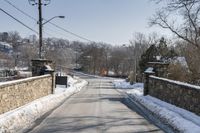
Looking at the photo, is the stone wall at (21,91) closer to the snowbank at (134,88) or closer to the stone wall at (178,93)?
the stone wall at (178,93)

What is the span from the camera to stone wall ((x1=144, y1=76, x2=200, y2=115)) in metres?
15.7

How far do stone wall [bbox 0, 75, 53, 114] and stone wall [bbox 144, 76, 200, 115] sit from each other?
706 centimetres

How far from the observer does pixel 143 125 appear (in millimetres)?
14102

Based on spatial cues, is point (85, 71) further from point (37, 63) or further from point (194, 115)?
point (194, 115)

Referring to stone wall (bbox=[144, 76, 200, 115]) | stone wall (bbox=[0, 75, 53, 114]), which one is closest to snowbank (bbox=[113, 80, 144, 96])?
stone wall (bbox=[144, 76, 200, 115])

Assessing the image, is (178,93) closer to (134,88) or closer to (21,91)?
(21,91)

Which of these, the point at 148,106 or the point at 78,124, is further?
the point at 148,106

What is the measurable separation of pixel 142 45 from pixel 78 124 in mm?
109112

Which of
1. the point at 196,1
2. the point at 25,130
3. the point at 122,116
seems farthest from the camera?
the point at 196,1

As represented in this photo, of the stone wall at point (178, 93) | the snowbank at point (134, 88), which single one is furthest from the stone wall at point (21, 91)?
the snowbank at point (134, 88)

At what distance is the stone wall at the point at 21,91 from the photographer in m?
14.8

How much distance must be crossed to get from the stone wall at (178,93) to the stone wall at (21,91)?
7.06 meters

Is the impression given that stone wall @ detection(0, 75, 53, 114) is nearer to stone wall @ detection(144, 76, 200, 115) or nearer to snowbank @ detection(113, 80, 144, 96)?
stone wall @ detection(144, 76, 200, 115)

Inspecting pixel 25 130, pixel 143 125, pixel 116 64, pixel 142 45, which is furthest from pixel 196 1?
pixel 116 64
